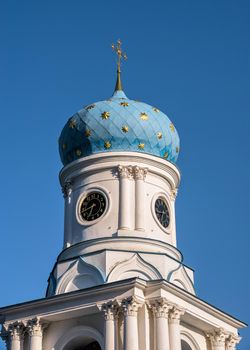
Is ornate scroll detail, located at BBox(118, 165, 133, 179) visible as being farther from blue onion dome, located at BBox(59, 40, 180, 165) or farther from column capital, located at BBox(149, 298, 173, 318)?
column capital, located at BBox(149, 298, 173, 318)

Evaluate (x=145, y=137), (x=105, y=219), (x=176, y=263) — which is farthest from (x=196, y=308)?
(x=145, y=137)

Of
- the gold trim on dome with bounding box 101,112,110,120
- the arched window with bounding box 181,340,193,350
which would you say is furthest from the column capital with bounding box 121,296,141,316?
the gold trim on dome with bounding box 101,112,110,120

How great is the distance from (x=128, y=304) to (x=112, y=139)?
498 centimetres

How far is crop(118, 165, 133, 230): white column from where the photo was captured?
22594 millimetres

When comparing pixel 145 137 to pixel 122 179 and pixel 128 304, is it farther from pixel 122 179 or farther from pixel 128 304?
pixel 128 304

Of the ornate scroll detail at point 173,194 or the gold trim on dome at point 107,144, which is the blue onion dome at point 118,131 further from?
the ornate scroll detail at point 173,194

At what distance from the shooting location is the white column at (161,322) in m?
20.3

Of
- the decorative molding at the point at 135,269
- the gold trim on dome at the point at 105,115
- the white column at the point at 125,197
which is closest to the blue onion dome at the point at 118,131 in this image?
the gold trim on dome at the point at 105,115

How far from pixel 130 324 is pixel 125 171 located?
4.55 metres

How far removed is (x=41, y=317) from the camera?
848 inches

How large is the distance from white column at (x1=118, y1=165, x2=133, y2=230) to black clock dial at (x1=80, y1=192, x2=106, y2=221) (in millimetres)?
542

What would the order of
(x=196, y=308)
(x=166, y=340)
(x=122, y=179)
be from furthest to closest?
1. (x=122, y=179)
2. (x=196, y=308)
3. (x=166, y=340)

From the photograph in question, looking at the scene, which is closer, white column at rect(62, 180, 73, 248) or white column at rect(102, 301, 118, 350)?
white column at rect(102, 301, 118, 350)

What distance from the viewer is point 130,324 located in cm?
2023
